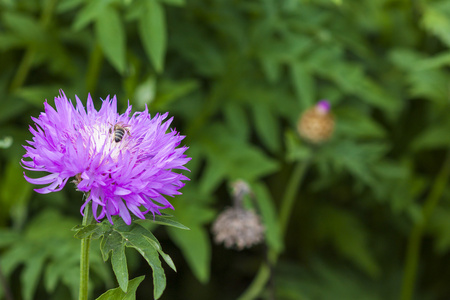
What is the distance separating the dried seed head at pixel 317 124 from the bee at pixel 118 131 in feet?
4.23

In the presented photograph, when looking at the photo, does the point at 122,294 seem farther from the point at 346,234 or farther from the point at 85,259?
the point at 346,234

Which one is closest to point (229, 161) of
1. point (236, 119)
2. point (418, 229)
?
point (236, 119)

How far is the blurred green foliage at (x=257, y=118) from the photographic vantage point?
1.80 m

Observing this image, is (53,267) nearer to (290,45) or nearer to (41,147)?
(41,147)

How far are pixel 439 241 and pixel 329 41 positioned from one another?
1.00 meters

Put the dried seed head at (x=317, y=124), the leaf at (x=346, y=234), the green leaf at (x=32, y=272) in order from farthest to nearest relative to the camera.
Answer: the leaf at (x=346, y=234) → the dried seed head at (x=317, y=124) → the green leaf at (x=32, y=272)

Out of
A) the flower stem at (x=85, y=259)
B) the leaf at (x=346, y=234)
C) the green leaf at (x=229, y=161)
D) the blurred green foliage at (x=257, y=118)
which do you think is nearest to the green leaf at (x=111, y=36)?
the blurred green foliage at (x=257, y=118)

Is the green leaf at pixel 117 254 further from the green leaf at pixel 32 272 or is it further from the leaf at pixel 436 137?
the leaf at pixel 436 137

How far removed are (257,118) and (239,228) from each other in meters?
0.66

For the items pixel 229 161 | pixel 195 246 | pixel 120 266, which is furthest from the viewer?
pixel 229 161

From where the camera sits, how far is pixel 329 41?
7.18 ft

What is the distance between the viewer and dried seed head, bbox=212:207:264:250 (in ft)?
5.28

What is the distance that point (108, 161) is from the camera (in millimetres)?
790

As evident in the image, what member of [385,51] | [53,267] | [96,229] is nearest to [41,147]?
[96,229]
